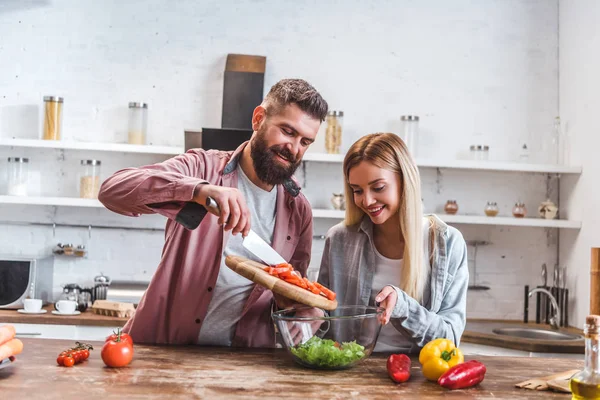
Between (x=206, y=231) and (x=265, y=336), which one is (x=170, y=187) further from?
(x=265, y=336)

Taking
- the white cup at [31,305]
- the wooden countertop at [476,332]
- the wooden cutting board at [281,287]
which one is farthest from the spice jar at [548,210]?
the white cup at [31,305]

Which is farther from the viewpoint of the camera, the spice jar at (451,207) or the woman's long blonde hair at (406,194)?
the spice jar at (451,207)

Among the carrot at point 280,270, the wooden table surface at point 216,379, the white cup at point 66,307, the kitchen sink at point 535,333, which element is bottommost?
the kitchen sink at point 535,333

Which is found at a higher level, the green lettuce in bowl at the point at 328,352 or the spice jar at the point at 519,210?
the spice jar at the point at 519,210

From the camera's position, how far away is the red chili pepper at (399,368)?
200cm

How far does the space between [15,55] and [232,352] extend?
341cm

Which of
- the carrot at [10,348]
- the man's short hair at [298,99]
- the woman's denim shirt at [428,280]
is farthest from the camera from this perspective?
the man's short hair at [298,99]

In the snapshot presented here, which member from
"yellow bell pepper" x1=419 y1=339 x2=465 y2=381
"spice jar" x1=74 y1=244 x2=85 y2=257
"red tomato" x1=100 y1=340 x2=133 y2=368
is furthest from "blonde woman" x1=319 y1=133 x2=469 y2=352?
"spice jar" x1=74 y1=244 x2=85 y2=257

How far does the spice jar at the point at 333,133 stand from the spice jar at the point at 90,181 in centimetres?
153

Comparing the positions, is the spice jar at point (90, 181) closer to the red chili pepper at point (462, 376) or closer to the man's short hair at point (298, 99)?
the man's short hair at point (298, 99)

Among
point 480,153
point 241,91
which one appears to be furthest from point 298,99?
point 480,153

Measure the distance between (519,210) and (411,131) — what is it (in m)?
0.91

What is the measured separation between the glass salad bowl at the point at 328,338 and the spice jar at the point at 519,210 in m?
2.94

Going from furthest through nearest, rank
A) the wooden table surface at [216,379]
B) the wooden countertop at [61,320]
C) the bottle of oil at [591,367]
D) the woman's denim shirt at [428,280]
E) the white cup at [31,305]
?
the white cup at [31,305]
the wooden countertop at [61,320]
the woman's denim shirt at [428,280]
the wooden table surface at [216,379]
the bottle of oil at [591,367]
